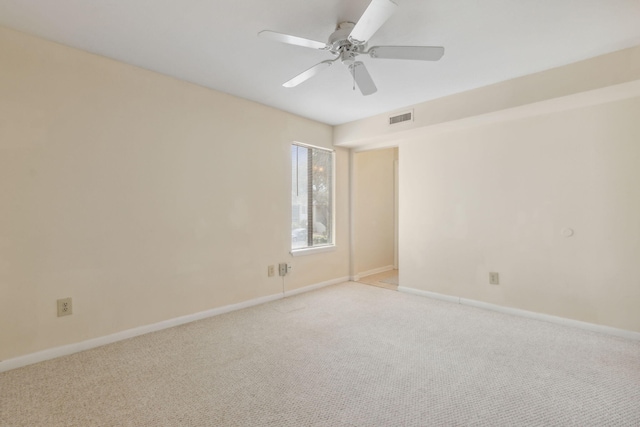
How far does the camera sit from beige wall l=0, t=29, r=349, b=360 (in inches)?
87.7

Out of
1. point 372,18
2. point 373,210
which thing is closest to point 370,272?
point 373,210

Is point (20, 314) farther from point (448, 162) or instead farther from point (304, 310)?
point (448, 162)

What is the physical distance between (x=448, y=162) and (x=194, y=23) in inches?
119

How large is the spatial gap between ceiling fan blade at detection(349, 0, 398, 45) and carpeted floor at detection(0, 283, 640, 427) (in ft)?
6.86

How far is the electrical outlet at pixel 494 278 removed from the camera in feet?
11.2

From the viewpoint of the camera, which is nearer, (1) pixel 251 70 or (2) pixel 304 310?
(1) pixel 251 70

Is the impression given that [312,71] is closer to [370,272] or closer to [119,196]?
[119,196]

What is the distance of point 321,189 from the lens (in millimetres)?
4512

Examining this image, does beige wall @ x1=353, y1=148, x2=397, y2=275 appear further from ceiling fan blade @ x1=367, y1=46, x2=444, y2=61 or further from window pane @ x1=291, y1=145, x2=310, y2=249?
ceiling fan blade @ x1=367, y1=46, x2=444, y2=61

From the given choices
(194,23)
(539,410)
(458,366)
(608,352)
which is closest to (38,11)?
(194,23)

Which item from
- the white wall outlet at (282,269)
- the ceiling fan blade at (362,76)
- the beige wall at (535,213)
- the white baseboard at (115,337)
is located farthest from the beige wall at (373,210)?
the ceiling fan blade at (362,76)

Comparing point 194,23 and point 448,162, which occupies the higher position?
point 194,23

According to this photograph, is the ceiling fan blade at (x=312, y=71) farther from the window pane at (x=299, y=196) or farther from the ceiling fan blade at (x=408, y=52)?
the window pane at (x=299, y=196)

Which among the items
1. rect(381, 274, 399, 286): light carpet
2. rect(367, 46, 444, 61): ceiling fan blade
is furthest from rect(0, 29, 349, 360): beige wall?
rect(367, 46, 444, 61): ceiling fan blade
